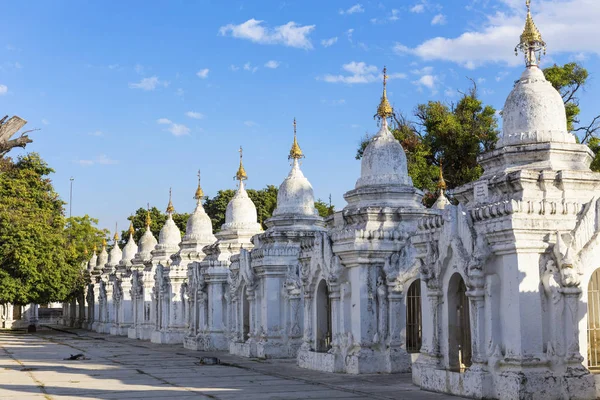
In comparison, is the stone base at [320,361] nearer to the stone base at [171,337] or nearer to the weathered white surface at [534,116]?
the weathered white surface at [534,116]

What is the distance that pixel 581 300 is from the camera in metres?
15.2

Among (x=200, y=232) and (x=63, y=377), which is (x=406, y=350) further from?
(x=200, y=232)

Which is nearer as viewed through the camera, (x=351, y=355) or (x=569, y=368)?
(x=569, y=368)

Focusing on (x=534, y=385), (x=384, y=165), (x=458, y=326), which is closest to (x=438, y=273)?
(x=458, y=326)

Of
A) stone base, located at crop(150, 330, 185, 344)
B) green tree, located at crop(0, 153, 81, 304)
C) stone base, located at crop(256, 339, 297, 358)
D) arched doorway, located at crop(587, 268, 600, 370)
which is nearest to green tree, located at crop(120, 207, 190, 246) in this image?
green tree, located at crop(0, 153, 81, 304)

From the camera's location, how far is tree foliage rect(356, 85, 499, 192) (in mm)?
42594

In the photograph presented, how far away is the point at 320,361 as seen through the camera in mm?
22828

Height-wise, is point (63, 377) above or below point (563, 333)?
below

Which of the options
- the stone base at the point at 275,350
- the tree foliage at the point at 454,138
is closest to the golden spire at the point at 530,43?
the stone base at the point at 275,350

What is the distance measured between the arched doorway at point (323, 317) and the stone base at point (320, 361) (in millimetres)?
456

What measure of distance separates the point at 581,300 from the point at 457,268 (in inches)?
98.5

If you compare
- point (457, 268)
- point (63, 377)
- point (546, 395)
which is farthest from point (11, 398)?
point (546, 395)

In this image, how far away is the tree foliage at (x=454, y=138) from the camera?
42.6 m

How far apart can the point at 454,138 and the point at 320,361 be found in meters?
23.3
